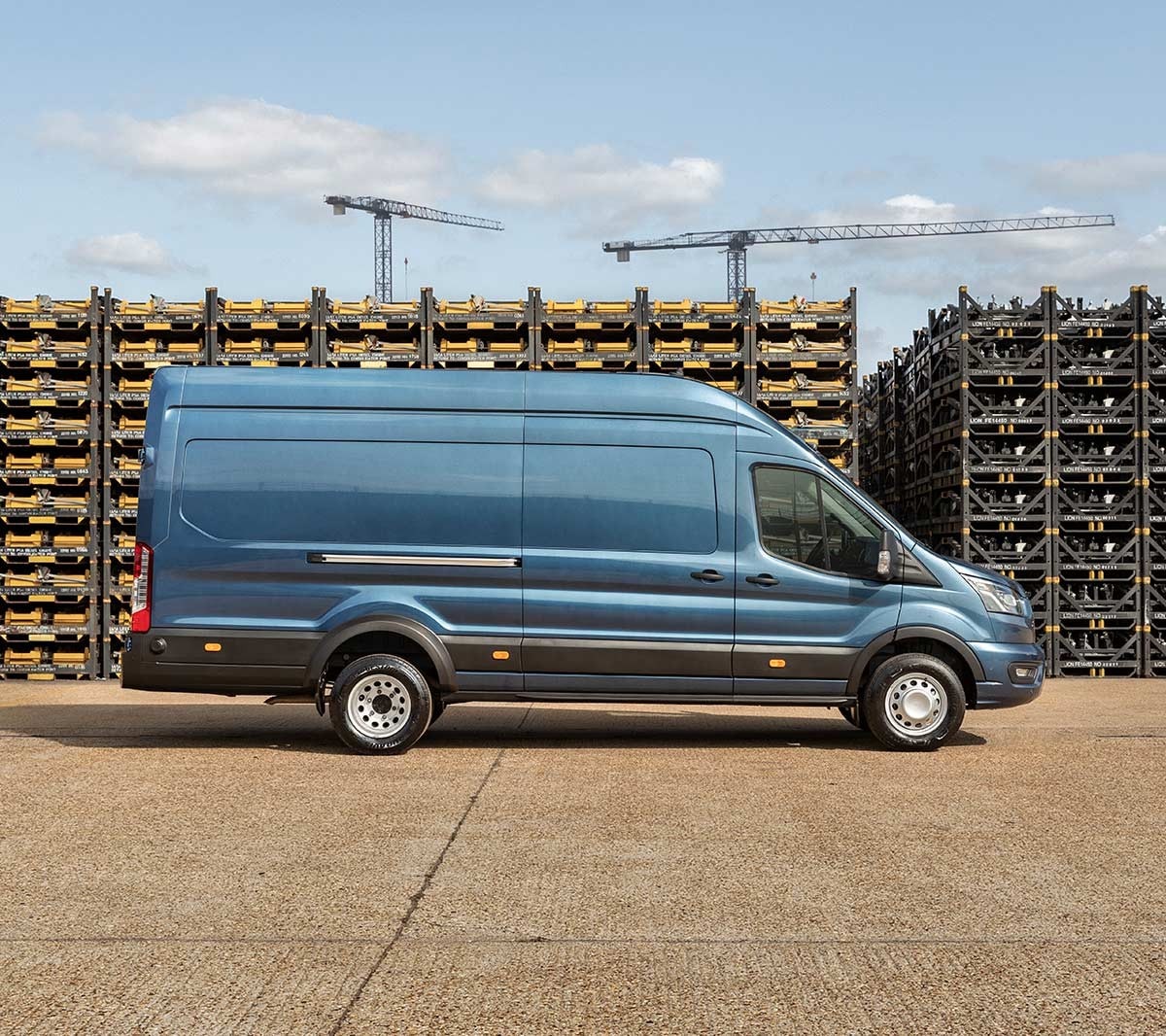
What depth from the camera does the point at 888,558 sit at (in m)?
9.70

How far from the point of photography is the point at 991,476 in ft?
57.5

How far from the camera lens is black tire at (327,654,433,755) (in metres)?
9.59

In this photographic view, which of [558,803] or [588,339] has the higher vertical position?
[588,339]

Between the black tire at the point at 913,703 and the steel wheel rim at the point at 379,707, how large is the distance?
3.35 metres

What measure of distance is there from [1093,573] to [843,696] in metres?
Answer: 9.07

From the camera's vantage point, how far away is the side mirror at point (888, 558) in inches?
382

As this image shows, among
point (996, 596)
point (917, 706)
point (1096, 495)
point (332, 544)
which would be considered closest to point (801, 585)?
point (917, 706)

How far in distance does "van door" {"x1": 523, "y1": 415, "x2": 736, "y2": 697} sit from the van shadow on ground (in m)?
0.77

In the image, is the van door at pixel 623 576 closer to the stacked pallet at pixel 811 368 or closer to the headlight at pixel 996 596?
the headlight at pixel 996 596

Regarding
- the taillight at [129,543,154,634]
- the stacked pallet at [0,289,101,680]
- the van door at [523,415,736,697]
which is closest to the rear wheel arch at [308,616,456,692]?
the van door at [523,415,736,697]

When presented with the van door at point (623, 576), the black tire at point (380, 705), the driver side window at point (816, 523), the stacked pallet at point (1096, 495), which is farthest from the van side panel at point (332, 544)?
the stacked pallet at point (1096, 495)

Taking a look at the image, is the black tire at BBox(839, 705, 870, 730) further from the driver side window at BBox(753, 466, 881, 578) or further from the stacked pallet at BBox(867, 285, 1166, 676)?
the stacked pallet at BBox(867, 285, 1166, 676)

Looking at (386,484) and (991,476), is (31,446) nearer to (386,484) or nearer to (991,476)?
(386,484)

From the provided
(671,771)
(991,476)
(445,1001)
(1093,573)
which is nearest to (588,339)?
(991,476)
